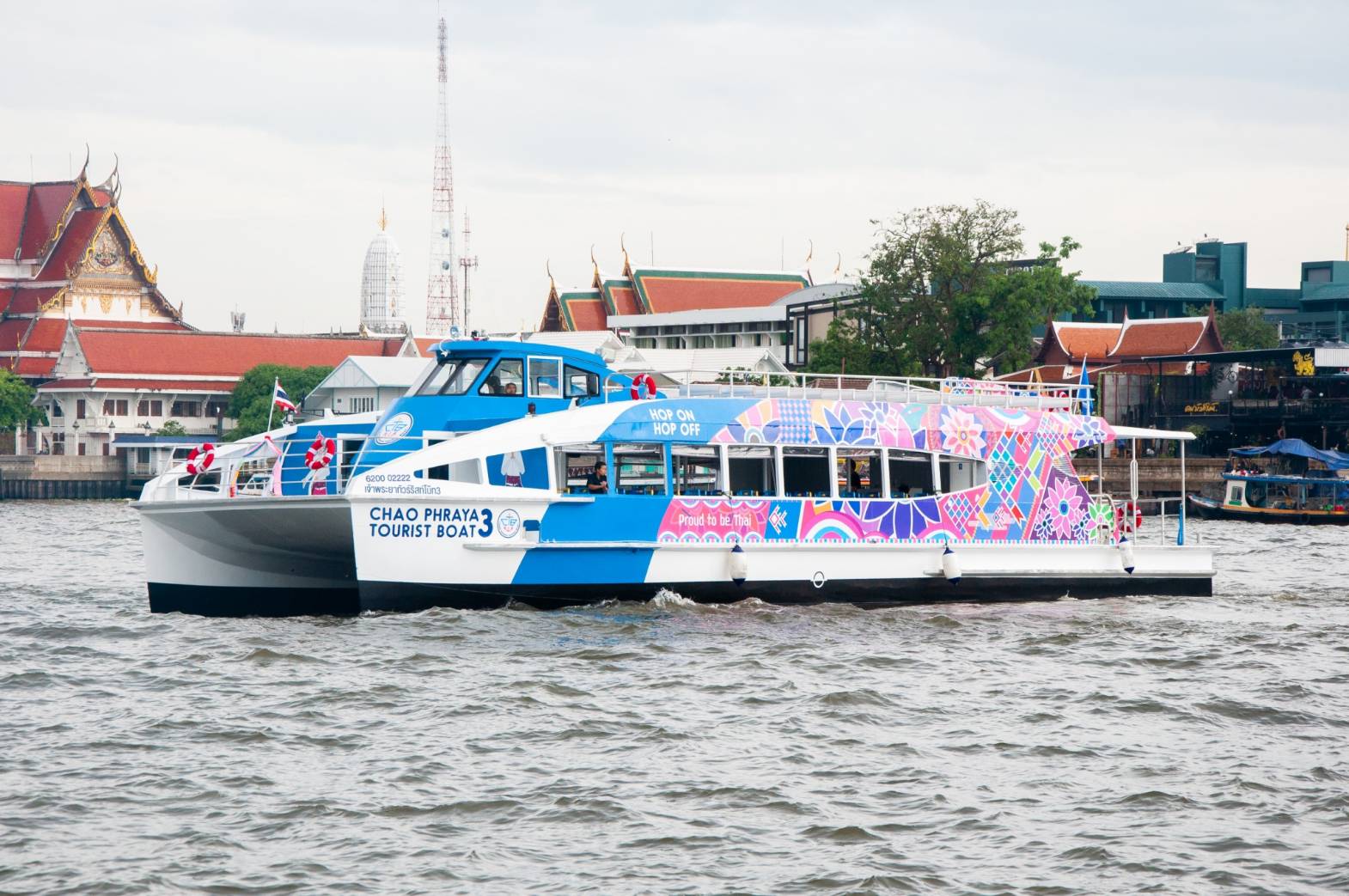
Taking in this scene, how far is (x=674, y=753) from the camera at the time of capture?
1315cm

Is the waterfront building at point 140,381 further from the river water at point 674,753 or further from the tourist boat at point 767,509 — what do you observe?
the tourist boat at point 767,509

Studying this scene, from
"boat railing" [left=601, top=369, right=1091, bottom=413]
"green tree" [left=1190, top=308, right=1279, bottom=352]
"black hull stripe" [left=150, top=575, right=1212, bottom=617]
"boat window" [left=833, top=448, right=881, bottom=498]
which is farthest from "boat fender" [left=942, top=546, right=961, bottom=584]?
"green tree" [left=1190, top=308, right=1279, bottom=352]

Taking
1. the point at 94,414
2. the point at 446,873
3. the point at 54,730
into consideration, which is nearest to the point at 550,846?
the point at 446,873

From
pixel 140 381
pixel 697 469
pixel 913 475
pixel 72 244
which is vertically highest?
pixel 72 244

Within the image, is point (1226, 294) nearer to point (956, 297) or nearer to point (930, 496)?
point (956, 297)

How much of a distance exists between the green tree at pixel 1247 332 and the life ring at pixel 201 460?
69380mm

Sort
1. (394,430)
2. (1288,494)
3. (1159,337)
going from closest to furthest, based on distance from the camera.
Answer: (394,430) < (1288,494) < (1159,337)

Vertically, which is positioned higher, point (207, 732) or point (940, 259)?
point (940, 259)

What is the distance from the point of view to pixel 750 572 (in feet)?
66.0

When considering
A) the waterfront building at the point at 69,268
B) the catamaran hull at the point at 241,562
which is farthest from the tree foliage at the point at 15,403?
the catamaran hull at the point at 241,562

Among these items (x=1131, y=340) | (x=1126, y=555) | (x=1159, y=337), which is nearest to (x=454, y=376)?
(x=1126, y=555)

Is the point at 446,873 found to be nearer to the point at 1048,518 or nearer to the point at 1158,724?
the point at 1158,724

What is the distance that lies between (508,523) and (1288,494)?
1514 inches

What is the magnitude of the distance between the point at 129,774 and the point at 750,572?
9.26 m
